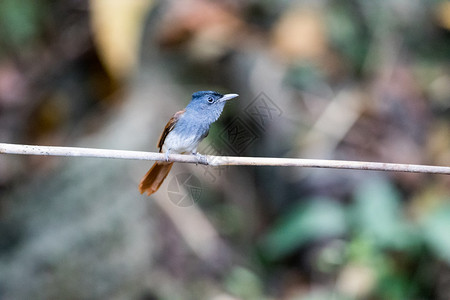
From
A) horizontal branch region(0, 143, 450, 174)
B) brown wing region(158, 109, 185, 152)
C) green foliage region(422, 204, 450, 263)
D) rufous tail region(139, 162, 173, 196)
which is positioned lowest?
horizontal branch region(0, 143, 450, 174)

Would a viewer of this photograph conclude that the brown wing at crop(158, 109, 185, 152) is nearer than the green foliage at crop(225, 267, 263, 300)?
Yes

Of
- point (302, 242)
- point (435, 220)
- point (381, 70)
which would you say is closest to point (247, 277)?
point (302, 242)

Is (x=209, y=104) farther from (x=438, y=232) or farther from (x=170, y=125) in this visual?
(x=438, y=232)

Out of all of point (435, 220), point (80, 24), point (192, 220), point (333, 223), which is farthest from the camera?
point (80, 24)

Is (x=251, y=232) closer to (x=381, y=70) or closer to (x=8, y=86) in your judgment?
(x=381, y=70)

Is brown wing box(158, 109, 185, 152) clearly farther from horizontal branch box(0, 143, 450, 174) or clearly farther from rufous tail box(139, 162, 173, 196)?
horizontal branch box(0, 143, 450, 174)

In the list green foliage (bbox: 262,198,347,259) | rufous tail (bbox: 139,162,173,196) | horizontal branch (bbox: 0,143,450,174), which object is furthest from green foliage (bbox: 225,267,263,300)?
horizontal branch (bbox: 0,143,450,174)

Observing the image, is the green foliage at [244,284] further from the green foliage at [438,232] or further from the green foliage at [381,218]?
the green foliage at [438,232]

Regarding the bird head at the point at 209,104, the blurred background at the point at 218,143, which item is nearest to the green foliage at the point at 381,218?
the blurred background at the point at 218,143
